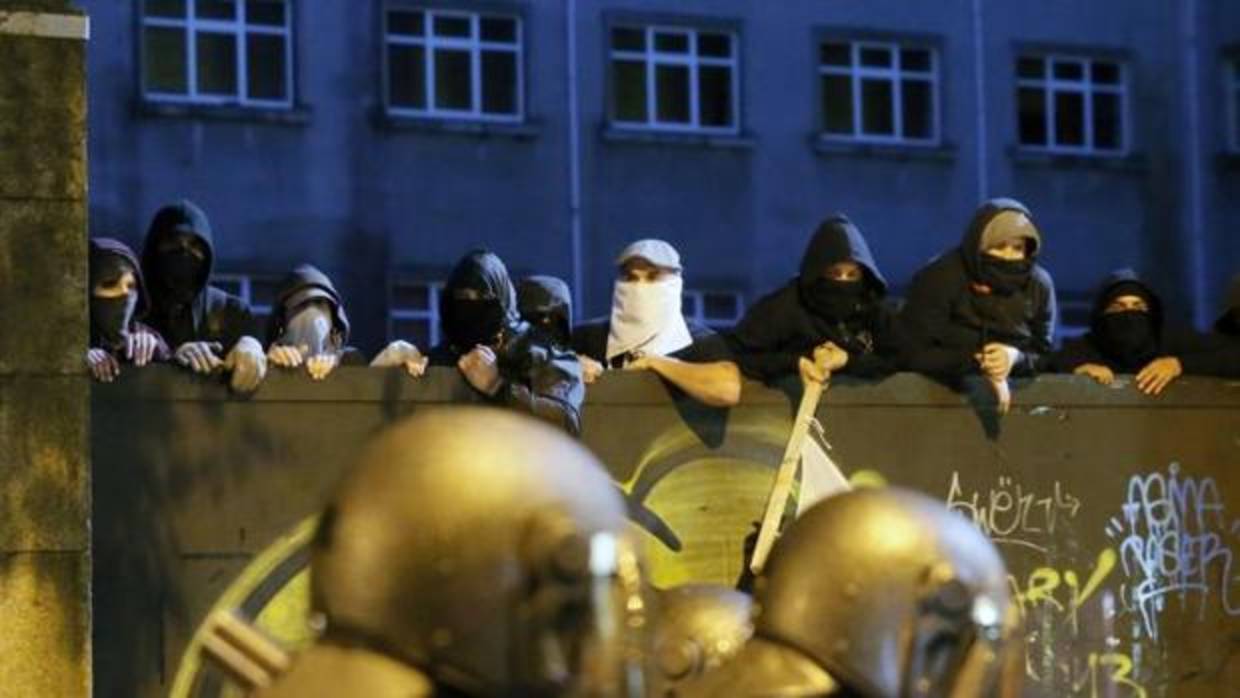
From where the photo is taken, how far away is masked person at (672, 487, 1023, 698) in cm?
651

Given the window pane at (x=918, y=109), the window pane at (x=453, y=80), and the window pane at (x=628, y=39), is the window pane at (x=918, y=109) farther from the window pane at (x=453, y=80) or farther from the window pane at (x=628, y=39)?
the window pane at (x=453, y=80)

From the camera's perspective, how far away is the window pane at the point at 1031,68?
116 feet

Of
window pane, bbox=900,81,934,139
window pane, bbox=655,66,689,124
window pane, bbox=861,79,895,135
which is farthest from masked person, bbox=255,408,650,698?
window pane, bbox=900,81,934,139

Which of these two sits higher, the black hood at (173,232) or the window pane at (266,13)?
the window pane at (266,13)

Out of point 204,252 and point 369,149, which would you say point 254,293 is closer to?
point 369,149

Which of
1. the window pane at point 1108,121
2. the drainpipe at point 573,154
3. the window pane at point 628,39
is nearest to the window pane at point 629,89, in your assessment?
the window pane at point 628,39

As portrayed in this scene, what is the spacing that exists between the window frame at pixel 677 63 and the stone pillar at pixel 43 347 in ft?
75.0

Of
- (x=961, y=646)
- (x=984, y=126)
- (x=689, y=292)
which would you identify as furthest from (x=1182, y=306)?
(x=961, y=646)

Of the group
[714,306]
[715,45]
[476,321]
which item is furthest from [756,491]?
[715,45]

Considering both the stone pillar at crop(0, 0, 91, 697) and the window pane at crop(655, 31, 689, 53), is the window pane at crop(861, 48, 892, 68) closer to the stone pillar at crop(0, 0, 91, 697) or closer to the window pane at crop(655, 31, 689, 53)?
the window pane at crop(655, 31, 689, 53)

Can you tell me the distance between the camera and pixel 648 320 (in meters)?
11.8

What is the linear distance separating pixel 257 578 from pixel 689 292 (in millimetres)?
21622

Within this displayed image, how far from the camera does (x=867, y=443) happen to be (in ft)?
38.6

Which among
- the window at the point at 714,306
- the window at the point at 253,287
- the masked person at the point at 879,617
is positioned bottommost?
the masked person at the point at 879,617
